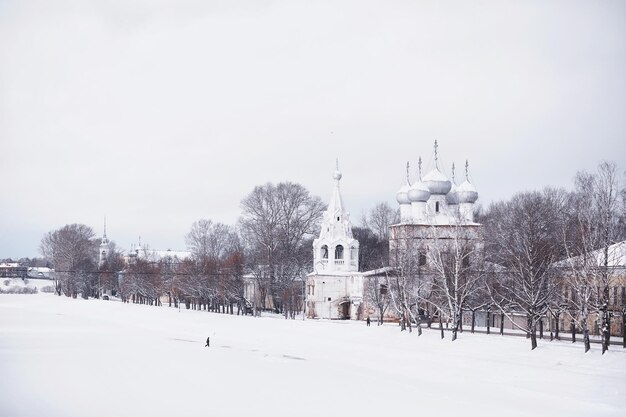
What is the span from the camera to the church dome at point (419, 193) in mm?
56500

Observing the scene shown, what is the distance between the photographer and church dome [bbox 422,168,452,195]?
186ft

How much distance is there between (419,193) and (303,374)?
2956cm

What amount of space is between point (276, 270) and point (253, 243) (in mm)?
8511

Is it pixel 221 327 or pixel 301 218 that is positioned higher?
pixel 301 218

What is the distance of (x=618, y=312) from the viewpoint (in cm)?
4031

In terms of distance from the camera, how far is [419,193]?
5650 centimetres

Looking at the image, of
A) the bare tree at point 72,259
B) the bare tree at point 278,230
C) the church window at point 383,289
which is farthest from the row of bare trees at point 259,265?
the bare tree at point 72,259

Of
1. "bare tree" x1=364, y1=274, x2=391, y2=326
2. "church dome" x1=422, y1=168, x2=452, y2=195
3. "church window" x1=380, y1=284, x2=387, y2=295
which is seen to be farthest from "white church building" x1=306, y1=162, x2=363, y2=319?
"church dome" x1=422, y1=168, x2=452, y2=195

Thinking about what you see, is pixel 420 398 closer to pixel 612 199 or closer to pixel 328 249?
pixel 612 199

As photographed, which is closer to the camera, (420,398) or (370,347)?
(420,398)

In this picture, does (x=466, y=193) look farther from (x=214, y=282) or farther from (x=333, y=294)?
(x=214, y=282)

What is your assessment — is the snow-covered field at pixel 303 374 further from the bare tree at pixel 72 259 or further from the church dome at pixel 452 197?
the bare tree at pixel 72 259

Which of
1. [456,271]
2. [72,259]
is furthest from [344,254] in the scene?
[72,259]

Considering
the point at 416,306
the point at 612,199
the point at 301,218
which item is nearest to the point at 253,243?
the point at 301,218
